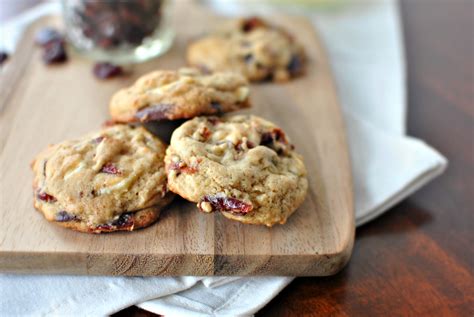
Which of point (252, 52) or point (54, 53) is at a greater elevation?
point (54, 53)

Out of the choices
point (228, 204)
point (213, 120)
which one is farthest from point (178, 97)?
point (228, 204)

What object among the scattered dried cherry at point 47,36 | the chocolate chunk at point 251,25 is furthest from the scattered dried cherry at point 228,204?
the scattered dried cherry at point 47,36

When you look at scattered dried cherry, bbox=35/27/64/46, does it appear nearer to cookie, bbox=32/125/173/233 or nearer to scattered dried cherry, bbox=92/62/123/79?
scattered dried cherry, bbox=92/62/123/79

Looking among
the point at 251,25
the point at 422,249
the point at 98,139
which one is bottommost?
the point at 422,249

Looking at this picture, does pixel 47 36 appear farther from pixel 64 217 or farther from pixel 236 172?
pixel 236 172

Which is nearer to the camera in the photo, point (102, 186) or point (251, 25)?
point (102, 186)

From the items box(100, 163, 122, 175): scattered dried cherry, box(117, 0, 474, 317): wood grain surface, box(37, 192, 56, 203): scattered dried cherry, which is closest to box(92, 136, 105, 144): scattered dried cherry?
box(100, 163, 122, 175): scattered dried cherry

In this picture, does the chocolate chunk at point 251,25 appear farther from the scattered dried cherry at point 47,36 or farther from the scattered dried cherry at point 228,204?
the scattered dried cherry at point 228,204
